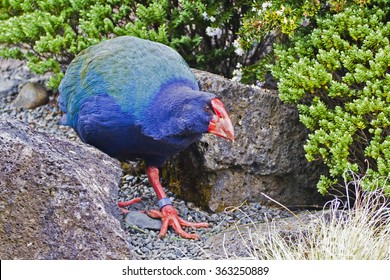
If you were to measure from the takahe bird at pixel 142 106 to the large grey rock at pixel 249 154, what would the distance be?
1.07 ft

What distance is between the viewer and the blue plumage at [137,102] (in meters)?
4.79

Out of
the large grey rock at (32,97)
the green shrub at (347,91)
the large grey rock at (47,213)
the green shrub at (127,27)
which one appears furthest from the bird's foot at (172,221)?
the large grey rock at (32,97)

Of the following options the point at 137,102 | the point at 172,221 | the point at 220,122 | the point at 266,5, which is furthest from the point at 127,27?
the point at 220,122

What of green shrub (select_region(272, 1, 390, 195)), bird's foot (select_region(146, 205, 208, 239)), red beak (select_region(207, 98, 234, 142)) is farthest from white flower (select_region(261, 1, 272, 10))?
bird's foot (select_region(146, 205, 208, 239))

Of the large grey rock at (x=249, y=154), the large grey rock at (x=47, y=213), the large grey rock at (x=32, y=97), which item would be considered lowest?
the large grey rock at (x=32, y=97)

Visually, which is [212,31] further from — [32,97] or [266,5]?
[32,97]

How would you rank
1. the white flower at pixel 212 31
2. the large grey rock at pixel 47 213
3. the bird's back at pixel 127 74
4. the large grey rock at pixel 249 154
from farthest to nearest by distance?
1. the white flower at pixel 212 31
2. the large grey rock at pixel 249 154
3. the bird's back at pixel 127 74
4. the large grey rock at pixel 47 213

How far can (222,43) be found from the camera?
6605mm

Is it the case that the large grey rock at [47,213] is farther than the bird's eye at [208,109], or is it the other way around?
the bird's eye at [208,109]

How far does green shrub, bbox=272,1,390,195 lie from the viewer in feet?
16.6

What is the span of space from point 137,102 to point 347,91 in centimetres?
138

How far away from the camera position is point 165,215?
211 inches

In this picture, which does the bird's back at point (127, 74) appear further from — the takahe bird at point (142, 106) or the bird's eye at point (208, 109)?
the bird's eye at point (208, 109)

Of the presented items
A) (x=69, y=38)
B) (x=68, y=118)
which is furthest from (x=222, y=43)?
(x=68, y=118)
